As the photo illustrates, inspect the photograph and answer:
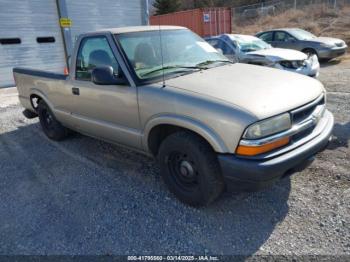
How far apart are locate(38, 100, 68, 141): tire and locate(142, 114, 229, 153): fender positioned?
101 inches

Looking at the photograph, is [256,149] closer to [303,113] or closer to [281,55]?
[303,113]

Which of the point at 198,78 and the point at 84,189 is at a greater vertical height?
the point at 198,78

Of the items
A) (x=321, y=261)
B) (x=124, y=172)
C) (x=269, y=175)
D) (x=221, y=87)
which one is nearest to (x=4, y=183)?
(x=124, y=172)

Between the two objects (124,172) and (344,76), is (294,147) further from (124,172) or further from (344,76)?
(344,76)

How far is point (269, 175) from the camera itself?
2.52m

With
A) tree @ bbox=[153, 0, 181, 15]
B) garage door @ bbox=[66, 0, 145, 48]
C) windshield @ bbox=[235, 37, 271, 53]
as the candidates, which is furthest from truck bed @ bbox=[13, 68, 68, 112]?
tree @ bbox=[153, 0, 181, 15]

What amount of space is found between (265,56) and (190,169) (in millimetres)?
5671

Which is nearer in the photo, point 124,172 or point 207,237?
point 207,237

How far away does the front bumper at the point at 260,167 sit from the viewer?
2.51 metres

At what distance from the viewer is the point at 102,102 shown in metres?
3.72

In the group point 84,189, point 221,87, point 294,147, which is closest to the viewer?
point 294,147

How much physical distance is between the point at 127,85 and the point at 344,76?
829cm

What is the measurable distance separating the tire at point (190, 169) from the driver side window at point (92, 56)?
1138 mm

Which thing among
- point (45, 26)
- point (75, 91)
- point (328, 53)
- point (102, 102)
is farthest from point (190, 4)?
point (102, 102)
